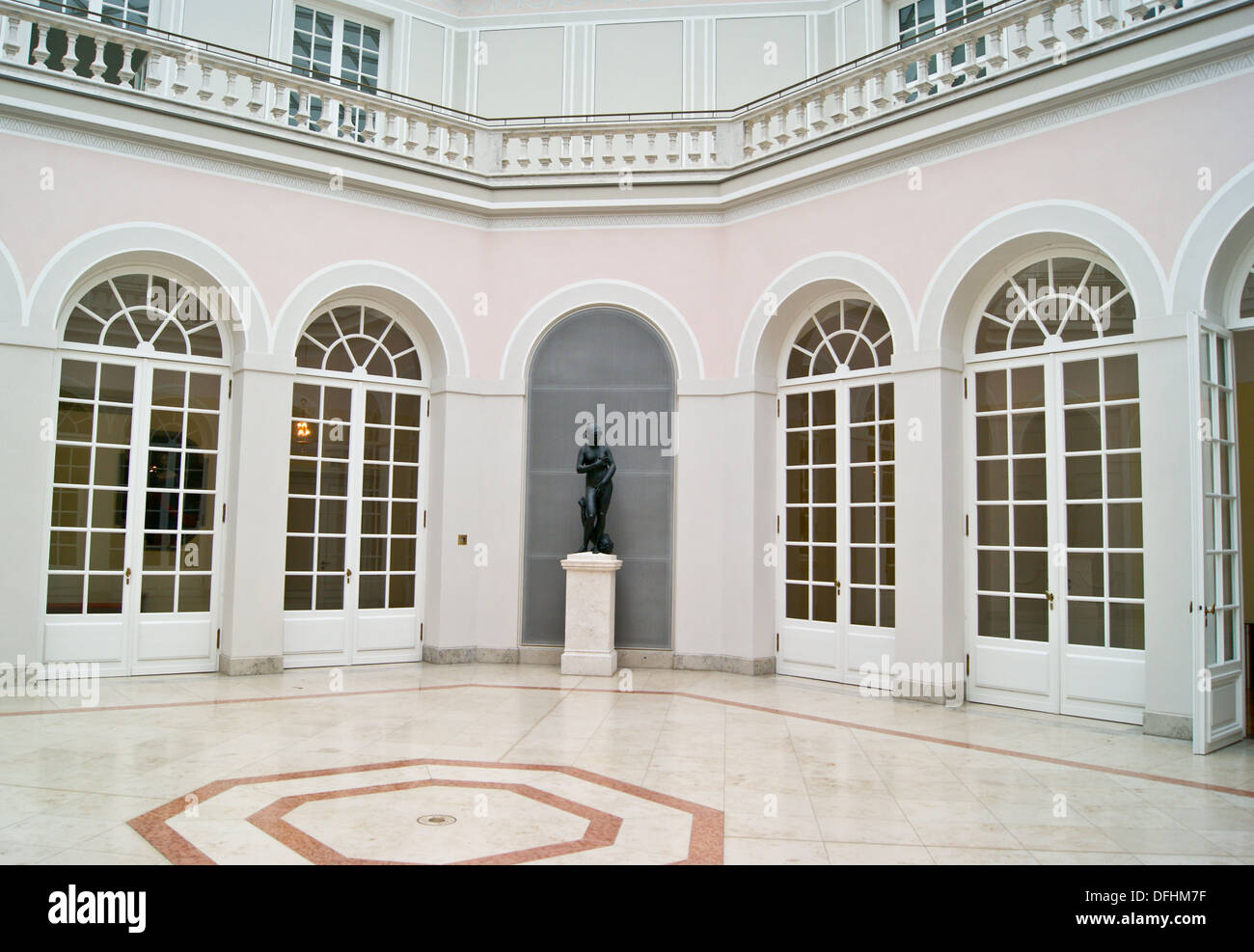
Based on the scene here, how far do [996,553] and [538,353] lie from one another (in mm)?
5349

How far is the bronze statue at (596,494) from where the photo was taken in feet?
31.8

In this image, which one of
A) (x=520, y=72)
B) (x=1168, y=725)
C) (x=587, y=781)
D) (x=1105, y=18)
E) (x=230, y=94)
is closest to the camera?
(x=587, y=781)

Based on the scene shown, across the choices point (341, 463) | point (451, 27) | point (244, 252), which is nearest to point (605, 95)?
point (451, 27)

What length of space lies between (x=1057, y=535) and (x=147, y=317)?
885 centimetres

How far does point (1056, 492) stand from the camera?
7.71 meters

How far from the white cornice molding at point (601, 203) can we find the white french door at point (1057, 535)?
2.05 m

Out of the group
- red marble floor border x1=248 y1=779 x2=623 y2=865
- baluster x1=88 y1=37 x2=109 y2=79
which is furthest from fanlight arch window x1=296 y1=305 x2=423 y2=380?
red marble floor border x1=248 y1=779 x2=623 y2=865

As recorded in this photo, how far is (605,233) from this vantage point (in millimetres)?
10391

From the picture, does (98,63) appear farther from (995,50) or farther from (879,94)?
(995,50)

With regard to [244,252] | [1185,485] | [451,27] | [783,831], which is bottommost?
[783,831]

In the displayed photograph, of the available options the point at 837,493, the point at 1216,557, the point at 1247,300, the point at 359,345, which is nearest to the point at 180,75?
the point at 359,345

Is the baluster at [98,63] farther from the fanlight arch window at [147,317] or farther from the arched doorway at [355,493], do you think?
the arched doorway at [355,493]

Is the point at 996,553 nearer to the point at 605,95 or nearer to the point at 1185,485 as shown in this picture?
the point at 1185,485

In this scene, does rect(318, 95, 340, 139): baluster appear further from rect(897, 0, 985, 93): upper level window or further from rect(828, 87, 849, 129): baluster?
rect(897, 0, 985, 93): upper level window
